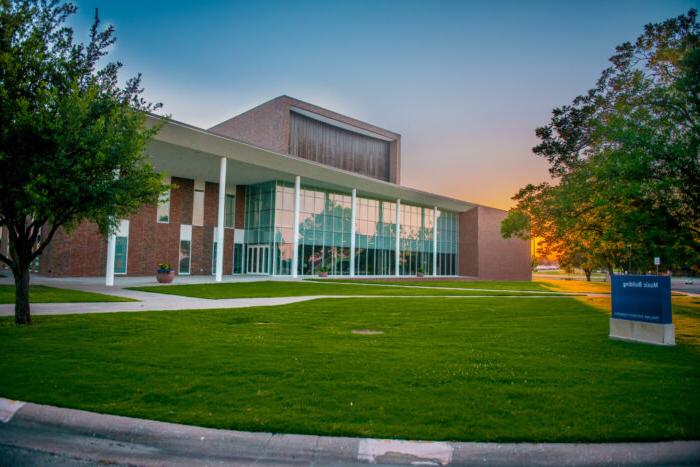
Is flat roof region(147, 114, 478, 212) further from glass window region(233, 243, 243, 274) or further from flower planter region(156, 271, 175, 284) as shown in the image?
flower planter region(156, 271, 175, 284)

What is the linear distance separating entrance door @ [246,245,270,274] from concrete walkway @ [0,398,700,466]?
3469 centimetres

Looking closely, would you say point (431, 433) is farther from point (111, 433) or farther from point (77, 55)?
point (77, 55)

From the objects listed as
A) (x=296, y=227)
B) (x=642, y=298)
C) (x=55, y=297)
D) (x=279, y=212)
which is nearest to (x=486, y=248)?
(x=296, y=227)

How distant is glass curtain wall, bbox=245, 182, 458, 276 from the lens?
3909cm

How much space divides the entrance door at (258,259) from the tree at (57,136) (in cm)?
2727

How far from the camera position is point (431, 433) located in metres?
4.73

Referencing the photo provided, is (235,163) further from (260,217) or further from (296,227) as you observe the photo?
(260,217)

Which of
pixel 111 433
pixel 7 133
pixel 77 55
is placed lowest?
pixel 111 433

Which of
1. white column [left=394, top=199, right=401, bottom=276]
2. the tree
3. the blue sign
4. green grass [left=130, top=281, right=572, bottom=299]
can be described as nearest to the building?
white column [left=394, top=199, right=401, bottom=276]

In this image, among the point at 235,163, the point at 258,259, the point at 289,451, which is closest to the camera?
the point at 289,451

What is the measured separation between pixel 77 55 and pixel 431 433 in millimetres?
12584

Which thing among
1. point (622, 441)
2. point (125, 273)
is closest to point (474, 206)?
point (125, 273)

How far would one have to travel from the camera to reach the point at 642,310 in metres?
10.7

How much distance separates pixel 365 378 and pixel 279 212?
109 feet
